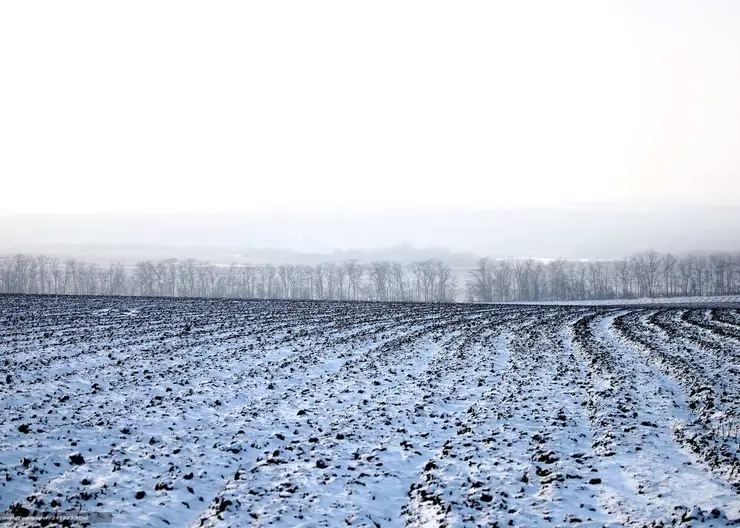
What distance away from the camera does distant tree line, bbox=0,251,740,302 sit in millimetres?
154375

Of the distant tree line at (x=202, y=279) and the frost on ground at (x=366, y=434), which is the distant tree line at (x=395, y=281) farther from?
the frost on ground at (x=366, y=434)

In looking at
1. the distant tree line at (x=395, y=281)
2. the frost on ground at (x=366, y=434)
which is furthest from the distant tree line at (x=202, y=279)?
the frost on ground at (x=366, y=434)

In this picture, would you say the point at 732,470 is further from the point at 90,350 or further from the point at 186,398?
the point at 90,350

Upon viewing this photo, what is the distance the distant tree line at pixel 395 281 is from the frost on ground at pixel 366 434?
431 feet

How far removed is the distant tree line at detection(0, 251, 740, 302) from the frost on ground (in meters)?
131

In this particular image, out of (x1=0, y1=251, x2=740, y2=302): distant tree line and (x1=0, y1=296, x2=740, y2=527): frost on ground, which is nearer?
(x1=0, y1=296, x2=740, y2=527): frost on ground

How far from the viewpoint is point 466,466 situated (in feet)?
33.8

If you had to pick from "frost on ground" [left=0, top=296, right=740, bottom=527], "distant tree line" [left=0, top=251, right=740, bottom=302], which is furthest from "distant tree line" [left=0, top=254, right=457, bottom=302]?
"frost on ground" [left=0, top=296, right=740, bottom=527]

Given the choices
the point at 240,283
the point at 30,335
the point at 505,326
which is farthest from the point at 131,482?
the point at 240,283

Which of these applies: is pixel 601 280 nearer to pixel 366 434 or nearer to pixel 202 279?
pixel 202 279

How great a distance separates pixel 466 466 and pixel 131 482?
6793 mm

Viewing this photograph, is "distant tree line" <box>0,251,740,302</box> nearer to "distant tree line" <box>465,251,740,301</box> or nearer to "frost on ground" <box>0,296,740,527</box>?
"distant tree line" <box>465,251,740,301</box>

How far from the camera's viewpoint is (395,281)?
170500mm

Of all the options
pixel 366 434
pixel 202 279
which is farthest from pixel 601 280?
pixel 366 434
